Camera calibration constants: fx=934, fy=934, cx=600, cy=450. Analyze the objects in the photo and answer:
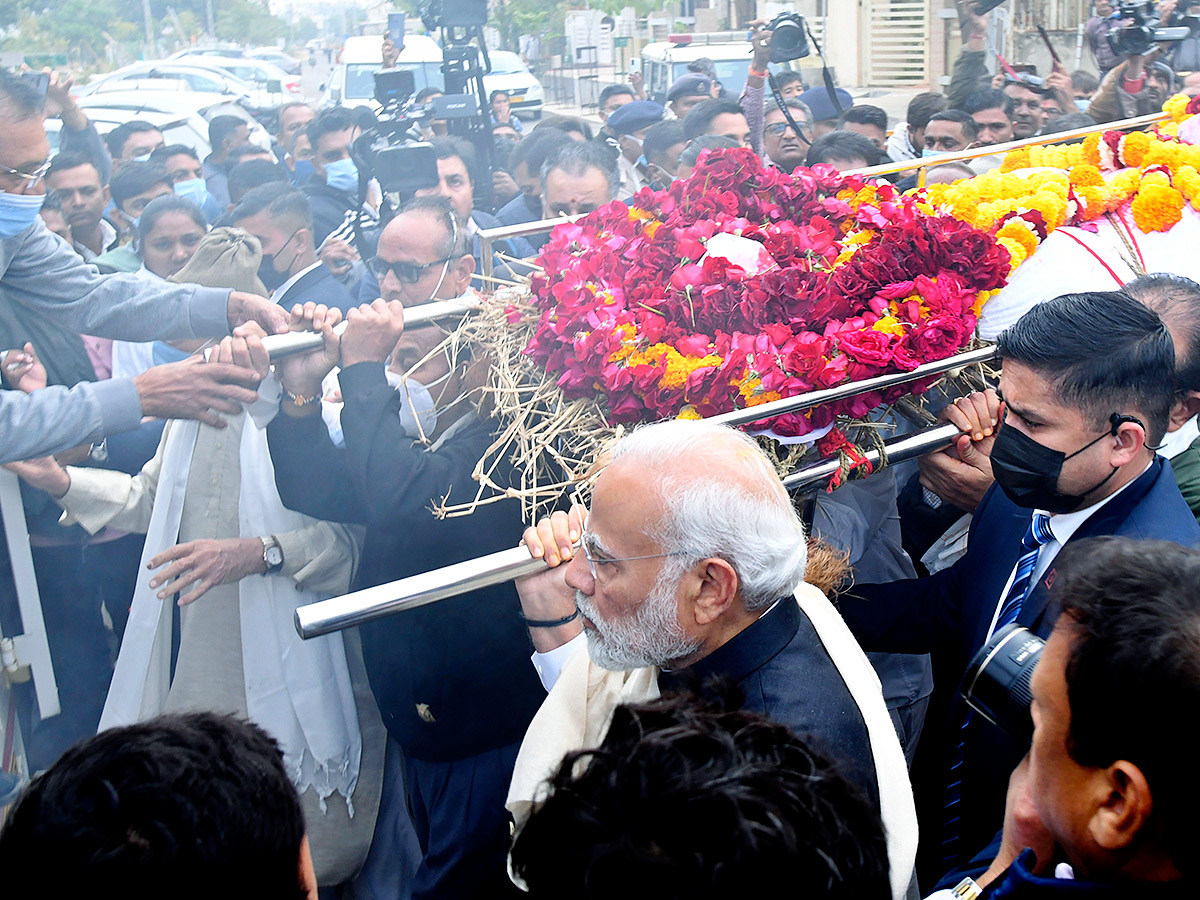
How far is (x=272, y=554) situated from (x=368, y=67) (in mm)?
3384

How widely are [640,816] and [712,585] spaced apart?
0.76 m

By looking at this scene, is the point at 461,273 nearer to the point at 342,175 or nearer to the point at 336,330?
the point at 336,330

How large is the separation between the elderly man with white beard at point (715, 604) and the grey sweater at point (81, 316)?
1423 millimetres

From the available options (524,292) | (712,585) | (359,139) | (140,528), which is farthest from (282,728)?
(359,139)

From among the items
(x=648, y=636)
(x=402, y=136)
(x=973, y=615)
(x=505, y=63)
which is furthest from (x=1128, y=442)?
(x=505, y=63)

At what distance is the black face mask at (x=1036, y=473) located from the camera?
1.97 metres

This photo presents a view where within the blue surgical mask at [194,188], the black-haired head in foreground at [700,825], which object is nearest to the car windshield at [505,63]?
the blue surgical mask at [194,188]

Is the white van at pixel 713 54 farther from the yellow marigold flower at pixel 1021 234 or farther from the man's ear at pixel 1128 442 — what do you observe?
the man's ear at pixel 1128 442

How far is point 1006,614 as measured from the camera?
1.98 meters

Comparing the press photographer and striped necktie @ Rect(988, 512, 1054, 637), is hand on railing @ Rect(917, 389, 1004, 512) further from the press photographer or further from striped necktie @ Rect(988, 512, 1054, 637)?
the press photographer

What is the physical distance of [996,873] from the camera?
1.28 m

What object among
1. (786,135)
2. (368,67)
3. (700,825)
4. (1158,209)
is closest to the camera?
(700,825)

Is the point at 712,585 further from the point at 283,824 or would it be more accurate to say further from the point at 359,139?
the point at 359,139

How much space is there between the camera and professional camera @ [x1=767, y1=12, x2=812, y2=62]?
5020 millimetres
